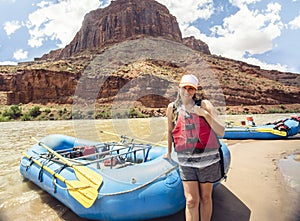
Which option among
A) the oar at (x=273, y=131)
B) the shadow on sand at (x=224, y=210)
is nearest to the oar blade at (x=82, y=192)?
the shadow on sand at (x=224, y=210)

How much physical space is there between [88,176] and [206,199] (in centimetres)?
175

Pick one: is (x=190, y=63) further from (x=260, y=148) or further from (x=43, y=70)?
(x=260, y=148)

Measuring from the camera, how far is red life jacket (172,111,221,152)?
2094 mm

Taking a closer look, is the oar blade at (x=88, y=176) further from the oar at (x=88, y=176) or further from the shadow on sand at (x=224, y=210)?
the shadow on sand at (x=224, y=210)

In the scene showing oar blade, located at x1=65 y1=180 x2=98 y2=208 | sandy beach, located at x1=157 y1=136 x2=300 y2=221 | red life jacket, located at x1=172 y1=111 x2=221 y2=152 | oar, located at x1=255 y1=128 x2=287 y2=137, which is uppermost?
red life jacket, located at x1=172 y1=111 x2=221 y2=152

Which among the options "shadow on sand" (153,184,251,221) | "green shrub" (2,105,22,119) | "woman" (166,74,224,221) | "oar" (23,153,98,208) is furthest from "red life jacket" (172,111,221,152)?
"green shrub" (2,105,22,119)

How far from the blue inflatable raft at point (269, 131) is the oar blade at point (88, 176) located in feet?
23.8

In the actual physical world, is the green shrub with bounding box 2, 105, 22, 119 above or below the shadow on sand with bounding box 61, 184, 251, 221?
below

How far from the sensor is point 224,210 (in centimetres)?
318

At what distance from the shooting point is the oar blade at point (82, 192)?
9.62ft

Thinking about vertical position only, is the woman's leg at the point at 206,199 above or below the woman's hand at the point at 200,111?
below

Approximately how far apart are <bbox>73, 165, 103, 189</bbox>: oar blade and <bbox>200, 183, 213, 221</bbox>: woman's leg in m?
1.42

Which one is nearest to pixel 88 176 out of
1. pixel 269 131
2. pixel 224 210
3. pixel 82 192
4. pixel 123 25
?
pixel 82 192

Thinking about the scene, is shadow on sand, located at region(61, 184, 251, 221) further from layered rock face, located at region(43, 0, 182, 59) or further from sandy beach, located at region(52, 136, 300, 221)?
layered rock face, located at region(43, 0, 182, 59)
